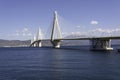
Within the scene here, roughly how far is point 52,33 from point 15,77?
14981cm

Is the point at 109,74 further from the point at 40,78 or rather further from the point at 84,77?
the point at 40,78

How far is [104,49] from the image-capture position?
15412 centimetres

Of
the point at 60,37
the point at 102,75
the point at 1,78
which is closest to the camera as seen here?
the point at 1,78

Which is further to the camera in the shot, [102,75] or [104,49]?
[104,49]

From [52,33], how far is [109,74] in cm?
14695

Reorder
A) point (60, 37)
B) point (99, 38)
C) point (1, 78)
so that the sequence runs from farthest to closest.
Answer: point (60, 37) < point (99, 38) < point (1, 78)

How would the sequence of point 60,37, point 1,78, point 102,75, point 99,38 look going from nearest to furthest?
point 1,78 → point 102,75 → point 99,38 → point 60,37

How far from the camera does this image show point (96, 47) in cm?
15525

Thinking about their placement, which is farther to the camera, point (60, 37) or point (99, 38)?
point (60, 37)

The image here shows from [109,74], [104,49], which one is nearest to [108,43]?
[104,49]

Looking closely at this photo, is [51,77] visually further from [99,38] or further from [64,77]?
[99,38]

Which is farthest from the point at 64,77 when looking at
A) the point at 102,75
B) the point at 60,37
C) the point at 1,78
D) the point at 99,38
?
the point at 60,37

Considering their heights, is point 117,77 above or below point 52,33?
below

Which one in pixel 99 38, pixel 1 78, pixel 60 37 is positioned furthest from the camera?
pixel 60 37
